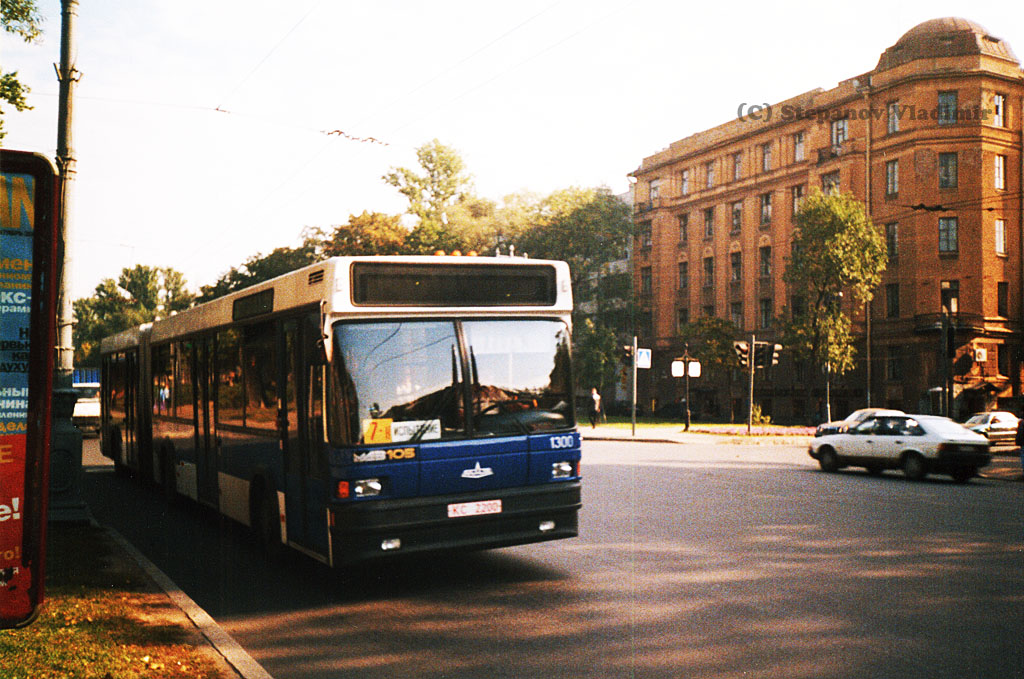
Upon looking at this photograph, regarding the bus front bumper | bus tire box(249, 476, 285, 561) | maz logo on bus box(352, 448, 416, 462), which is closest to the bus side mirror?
maz logo on bus box(352, 448, 416, 462)

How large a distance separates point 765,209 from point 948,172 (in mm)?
12546

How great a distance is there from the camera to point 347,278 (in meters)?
7.99

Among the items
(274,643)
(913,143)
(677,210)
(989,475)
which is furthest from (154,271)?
(274,643)

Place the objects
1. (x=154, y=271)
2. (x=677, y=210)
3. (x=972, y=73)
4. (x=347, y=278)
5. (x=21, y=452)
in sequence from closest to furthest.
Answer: (x=21, y=452) → (x=347, y=278) → (x=972, y=73) → (x=677, y=210) → (x=154, y=271)

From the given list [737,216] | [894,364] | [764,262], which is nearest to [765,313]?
[764,262]

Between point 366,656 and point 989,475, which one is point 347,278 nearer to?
point 366,656

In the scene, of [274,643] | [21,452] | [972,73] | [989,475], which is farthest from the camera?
[972,73]

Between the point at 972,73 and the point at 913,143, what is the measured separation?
14.0ft

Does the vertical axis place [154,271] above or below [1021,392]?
above

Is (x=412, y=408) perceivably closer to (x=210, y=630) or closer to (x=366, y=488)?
(x=366, y=488)

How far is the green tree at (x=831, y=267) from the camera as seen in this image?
45.0m

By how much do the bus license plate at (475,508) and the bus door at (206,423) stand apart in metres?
4.47

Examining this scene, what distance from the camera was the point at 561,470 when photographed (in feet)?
28.4

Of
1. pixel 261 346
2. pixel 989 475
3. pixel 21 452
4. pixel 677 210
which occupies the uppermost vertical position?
pixel 677 210
